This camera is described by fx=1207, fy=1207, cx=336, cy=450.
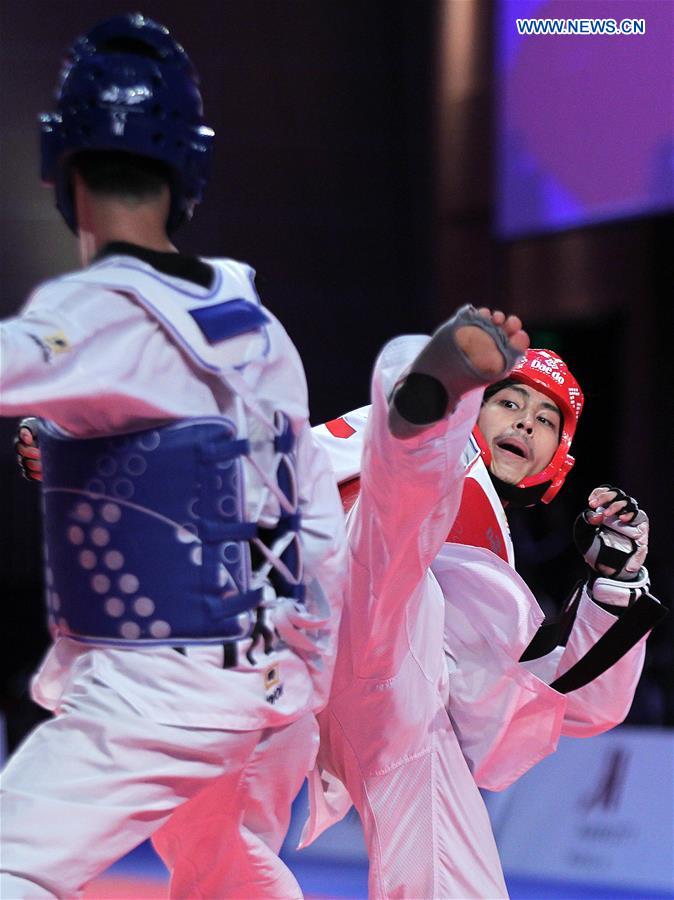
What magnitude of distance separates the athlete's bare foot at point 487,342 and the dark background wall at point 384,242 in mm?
2982

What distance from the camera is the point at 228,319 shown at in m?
1.62

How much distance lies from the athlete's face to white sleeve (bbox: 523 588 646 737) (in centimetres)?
28

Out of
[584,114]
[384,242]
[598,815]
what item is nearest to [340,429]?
[584,114]

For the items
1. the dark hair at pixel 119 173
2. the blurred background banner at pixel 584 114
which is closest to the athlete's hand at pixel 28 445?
the dark hair at pixel 119 173

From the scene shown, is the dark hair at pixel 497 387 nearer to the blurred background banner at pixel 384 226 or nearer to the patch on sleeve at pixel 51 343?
the patch on sleeve at pixel 51 343

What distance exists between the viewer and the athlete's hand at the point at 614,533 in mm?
2287

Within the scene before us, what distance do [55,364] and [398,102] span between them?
3.90m

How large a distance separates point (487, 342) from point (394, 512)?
0.37 meters

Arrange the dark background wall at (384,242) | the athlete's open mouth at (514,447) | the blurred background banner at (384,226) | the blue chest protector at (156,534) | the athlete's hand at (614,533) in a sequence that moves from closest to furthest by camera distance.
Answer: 1. the blue chest protector at (156,534)
2. the athlete's hand at (614,533)
3. the athlete's open mouth at (514,447)
4. the blurred background banner at (384,226)
5. the dark background wall at (384,242)

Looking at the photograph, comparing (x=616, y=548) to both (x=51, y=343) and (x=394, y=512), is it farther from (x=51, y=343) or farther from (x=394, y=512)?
(x=51, y=343)

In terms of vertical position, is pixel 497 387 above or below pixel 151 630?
above

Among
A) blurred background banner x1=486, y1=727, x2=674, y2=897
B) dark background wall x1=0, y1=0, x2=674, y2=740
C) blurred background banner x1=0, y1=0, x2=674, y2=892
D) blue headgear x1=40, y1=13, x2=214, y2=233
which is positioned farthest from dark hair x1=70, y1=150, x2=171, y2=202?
dark background wall x1=0, y1=0, x2=674, y2=740

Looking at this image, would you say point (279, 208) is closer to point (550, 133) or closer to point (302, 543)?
point (550, 133)

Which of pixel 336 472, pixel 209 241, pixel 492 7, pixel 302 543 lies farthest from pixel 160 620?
pixel 492 7
